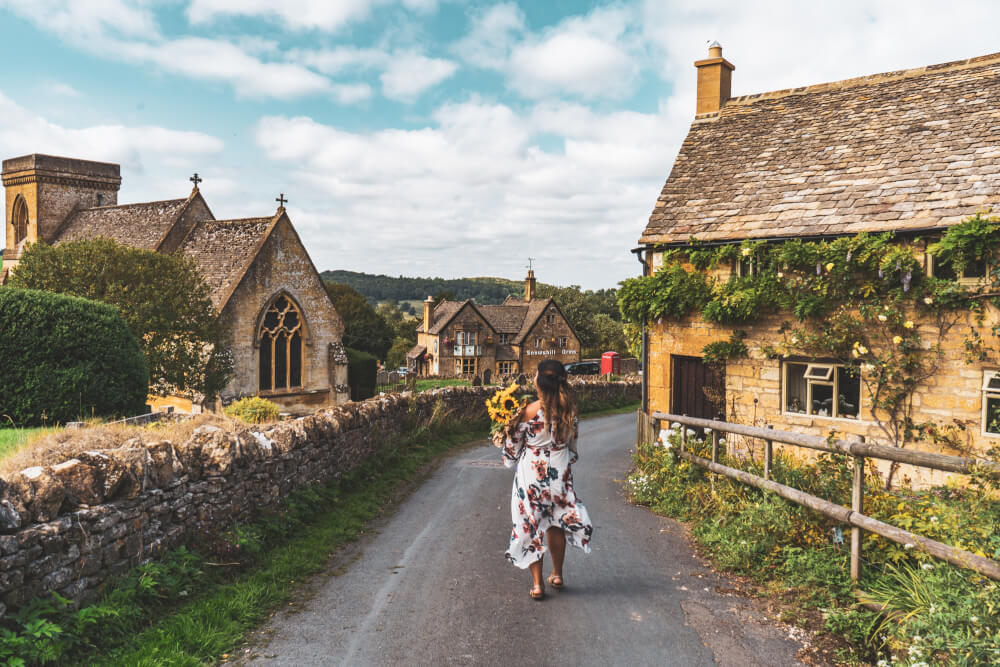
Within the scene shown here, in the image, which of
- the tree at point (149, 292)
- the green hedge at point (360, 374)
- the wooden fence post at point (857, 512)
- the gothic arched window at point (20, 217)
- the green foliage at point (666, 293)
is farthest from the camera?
the gothic arched window at point (20, 217)

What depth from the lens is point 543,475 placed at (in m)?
5.91

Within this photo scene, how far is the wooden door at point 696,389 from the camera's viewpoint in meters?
13.1

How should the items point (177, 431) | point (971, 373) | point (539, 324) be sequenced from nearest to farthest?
point (177, 431) < point (971, 373) < point (539, 324)

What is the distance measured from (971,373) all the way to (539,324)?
2350 inches

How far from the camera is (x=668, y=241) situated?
43.9ft

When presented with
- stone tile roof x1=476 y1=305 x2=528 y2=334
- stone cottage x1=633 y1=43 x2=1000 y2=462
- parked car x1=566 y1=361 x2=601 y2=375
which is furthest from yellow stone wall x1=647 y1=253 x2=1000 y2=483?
stone tile roof x1=476 y1=305 x2=528 y2=334

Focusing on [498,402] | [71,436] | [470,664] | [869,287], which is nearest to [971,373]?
[869,287]

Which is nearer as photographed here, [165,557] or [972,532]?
[972,532]

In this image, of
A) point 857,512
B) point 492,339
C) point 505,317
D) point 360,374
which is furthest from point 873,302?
point 505,317

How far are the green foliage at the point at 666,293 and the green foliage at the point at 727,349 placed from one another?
826mm

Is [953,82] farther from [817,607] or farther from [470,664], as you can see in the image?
[470,664]

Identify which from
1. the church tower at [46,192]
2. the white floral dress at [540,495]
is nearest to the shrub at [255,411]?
the white floral dress at [540,495]

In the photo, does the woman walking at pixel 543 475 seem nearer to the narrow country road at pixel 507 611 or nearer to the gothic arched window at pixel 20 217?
the narrow country road at pixel 507 611

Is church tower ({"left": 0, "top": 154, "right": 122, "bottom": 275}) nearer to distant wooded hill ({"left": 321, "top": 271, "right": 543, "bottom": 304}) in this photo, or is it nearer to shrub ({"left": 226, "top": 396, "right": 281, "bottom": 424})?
shrub ({"left": 226, "top": 396, "right": 281, "bottom": 424})
